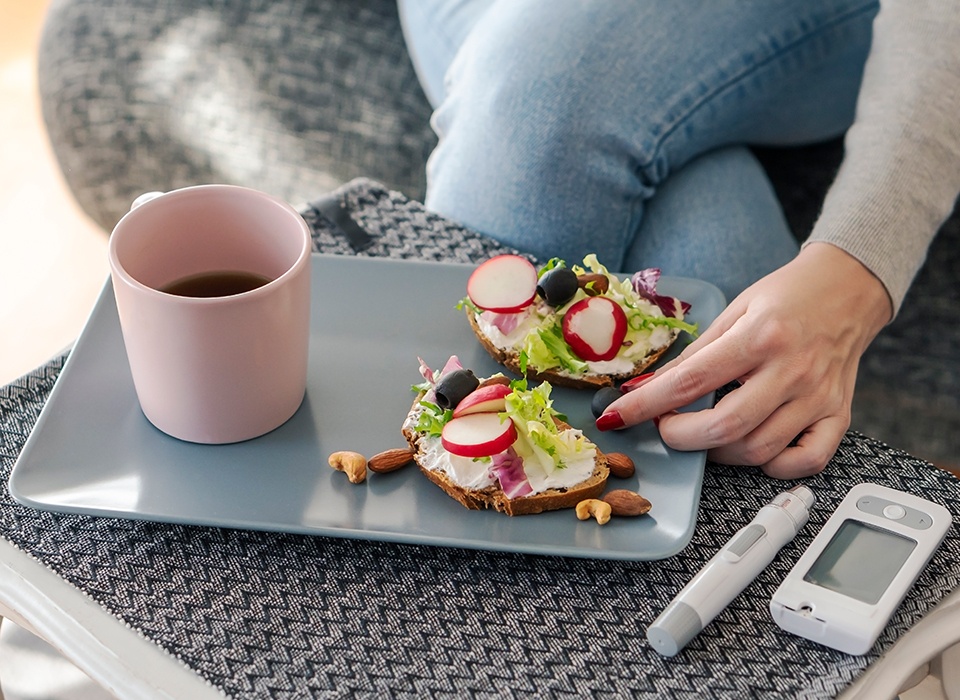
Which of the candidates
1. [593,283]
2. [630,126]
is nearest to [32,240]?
[630,126]

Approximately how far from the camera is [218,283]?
75 cm

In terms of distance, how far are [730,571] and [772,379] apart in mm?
175

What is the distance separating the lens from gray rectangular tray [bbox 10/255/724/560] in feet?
2.20

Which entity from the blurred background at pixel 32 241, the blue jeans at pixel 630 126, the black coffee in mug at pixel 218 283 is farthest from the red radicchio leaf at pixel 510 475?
the blurred background at pixel 32 241

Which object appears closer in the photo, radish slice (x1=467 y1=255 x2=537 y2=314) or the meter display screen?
the meter display screen

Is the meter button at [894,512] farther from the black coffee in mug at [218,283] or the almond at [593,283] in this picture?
the black coffee in mug at [218,283]

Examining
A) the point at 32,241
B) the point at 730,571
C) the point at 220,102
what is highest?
the point at 730,571

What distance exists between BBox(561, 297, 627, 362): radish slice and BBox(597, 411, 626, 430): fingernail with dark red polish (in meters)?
0.06

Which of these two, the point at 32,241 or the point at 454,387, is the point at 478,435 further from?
the point at 32,241

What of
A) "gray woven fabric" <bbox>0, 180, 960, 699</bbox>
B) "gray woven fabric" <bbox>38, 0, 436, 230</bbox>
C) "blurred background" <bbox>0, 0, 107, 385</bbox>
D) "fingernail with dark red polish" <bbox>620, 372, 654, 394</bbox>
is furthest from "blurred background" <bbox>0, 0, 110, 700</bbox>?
"fingernail with dark red polish" <bbox>620, 372, 654, 394</bbox>

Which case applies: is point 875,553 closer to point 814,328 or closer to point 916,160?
point 814,328

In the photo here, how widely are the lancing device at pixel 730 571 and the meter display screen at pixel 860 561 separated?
0.10 feet

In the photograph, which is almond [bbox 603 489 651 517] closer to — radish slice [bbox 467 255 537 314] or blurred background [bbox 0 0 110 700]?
radish slice [bbox 467 255 537 314]

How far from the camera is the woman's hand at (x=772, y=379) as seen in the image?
75 centimetres
